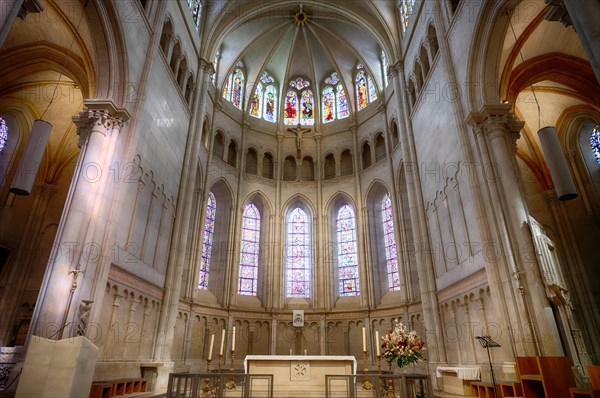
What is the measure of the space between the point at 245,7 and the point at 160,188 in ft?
40.8

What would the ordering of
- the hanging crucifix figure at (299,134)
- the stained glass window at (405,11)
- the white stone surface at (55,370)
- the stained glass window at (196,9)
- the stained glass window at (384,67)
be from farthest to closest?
the hanging crucifix figure at (299,134) → the stained glass window at (384,67) → the stained glass window at (405,11) → the stained glass window at (196,9) → the white stone surface at (55,370)

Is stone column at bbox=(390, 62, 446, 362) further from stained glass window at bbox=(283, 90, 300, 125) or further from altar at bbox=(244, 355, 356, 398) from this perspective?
stained glass window at bbox=(283, 90, 300, 125)

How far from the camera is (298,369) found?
32.9 feet

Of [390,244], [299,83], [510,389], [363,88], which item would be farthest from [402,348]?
[299,83]

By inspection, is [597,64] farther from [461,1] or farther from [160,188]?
[160,188]

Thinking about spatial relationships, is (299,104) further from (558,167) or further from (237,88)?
(558,167)

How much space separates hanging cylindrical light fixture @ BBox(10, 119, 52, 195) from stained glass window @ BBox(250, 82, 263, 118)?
1514 centimetres

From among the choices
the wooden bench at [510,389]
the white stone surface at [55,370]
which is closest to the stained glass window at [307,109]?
the wooden bench at [510,389]

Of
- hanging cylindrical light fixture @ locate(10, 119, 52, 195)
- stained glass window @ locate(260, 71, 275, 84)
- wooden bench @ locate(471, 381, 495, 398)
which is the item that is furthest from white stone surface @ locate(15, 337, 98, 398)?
stained glass window @ locate(260, 71, 275, 84)

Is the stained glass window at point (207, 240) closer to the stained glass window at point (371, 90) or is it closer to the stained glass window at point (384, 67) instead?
the stained glass window at point (371, 90)

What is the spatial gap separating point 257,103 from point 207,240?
9700mm

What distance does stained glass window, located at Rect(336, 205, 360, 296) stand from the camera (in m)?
20.3

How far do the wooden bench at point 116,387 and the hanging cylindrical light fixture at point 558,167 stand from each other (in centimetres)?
1177

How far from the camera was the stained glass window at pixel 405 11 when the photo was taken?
18094mm
